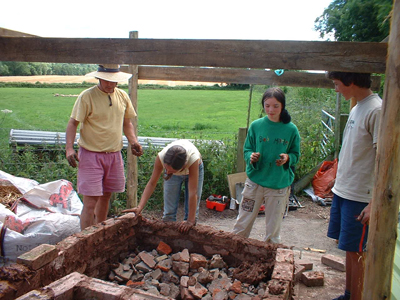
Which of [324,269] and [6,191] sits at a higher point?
[6,191]

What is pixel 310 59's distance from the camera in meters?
2.22

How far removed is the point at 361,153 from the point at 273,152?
0.96m

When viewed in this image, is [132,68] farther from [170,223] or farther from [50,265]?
[50,265]

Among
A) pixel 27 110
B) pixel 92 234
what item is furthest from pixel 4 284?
pixel 27 110

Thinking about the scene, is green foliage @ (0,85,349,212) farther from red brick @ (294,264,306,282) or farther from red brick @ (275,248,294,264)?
red brick @ (275,248,294,264)

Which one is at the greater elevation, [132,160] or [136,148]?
[136,148]

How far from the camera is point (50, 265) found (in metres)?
2.58

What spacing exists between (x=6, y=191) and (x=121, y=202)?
1556 millimetres

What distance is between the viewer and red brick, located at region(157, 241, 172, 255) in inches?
134

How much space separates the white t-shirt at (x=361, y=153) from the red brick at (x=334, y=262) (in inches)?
62.6

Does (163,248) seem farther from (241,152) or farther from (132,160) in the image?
(241,152)

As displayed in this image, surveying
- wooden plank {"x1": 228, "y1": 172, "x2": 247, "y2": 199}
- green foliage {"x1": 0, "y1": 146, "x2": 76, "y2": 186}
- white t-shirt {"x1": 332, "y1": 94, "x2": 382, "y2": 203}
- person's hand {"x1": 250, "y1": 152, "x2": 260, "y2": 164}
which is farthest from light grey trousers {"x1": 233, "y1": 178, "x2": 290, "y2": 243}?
green foliage {"x1": 0, "y1": 146, "x2": 76, "y2": 186}

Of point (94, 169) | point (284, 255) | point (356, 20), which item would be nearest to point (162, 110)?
point (356, 20)

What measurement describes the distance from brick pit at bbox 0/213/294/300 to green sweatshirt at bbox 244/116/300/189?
0.61 meters
